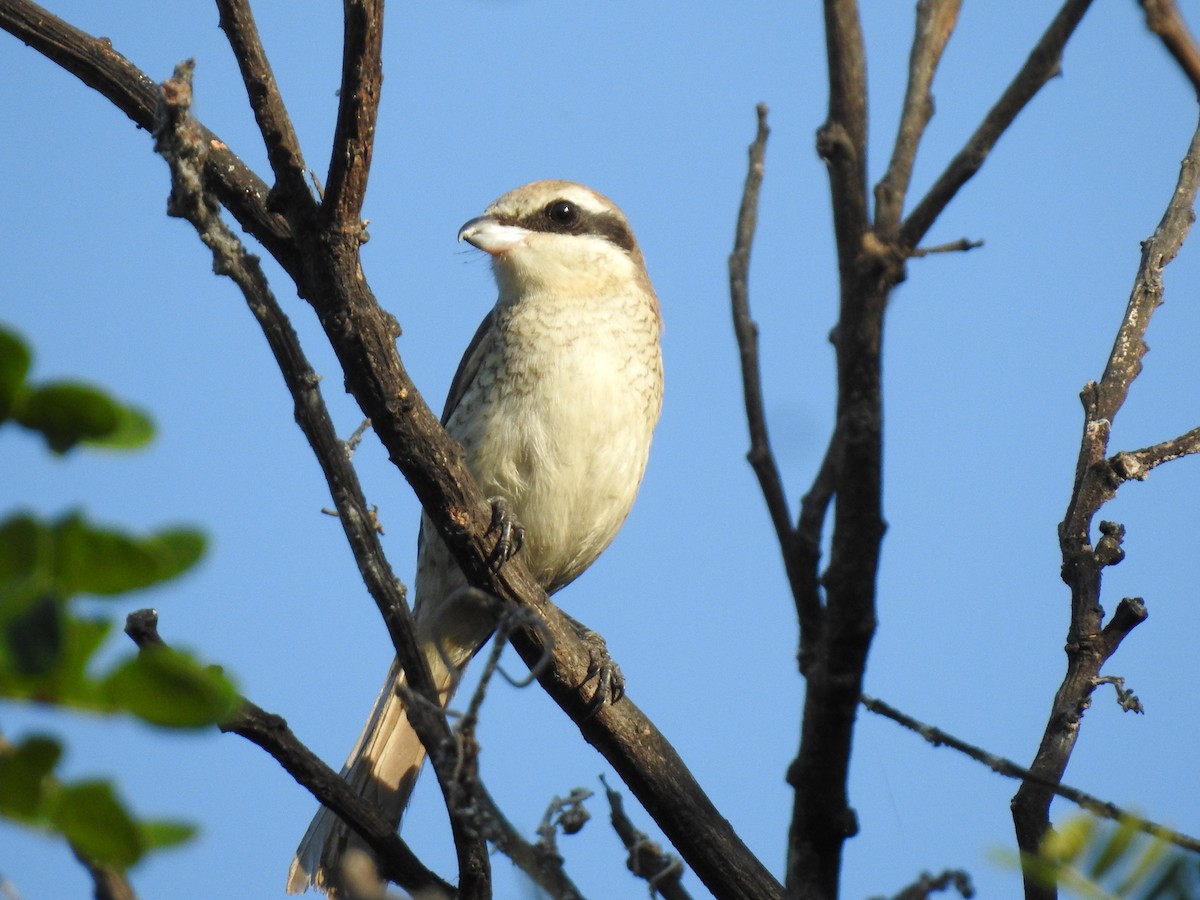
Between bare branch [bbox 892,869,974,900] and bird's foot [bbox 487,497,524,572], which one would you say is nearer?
bare branch [bbox 892,869,974,900]

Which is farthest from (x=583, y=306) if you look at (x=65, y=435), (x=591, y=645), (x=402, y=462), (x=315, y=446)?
(x=65, y=435)

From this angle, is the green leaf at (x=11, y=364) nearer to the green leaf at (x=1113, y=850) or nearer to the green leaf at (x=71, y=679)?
the green leaf at (x=71, y=679)

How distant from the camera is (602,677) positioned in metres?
4.09

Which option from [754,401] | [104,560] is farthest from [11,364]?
[754,401]

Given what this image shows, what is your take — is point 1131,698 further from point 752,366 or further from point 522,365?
point 522,365

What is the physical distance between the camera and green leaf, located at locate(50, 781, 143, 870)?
3.92 ft

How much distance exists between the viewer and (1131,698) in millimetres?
3473

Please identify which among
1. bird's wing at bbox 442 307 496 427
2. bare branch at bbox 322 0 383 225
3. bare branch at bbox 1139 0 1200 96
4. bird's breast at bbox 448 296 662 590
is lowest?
bare branch at bbox 1139 0 1200 96

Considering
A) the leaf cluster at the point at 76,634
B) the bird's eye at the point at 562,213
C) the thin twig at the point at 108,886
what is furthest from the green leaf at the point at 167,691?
the bird's eye at the point at 562,213

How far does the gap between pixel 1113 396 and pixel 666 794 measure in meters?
1.68

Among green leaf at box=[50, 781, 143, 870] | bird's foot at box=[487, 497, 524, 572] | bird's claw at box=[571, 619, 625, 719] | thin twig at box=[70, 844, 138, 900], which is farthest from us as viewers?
bird's claw at box=[571, 619, 625, 719]

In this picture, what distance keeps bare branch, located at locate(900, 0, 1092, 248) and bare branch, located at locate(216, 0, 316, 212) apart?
1604 mm

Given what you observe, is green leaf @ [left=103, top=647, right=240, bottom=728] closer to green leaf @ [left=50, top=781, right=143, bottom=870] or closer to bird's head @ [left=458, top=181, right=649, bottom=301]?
green leaf @ [left=50, top=781, right=143, bottom=870]

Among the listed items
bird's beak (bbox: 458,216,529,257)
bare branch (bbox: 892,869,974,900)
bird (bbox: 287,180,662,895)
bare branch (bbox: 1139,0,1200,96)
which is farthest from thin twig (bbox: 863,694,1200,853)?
bird's beak (bbox: 458,216,529,257)
